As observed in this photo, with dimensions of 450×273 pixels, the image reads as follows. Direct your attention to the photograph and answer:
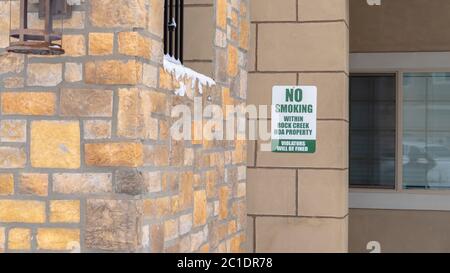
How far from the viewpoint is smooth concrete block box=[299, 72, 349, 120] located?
7.54 meters

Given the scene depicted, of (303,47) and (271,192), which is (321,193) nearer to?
(271,192)

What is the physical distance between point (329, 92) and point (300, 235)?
130cm

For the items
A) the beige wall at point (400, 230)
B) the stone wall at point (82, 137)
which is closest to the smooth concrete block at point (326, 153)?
the stone wall at point (82, 137)

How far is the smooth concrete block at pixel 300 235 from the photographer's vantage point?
750cm

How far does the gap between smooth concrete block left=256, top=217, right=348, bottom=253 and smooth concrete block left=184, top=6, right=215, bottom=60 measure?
1.85 meters

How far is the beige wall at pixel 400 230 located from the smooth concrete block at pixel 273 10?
3.44 meters

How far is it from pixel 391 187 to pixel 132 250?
20.2ft

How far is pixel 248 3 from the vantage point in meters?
7.66

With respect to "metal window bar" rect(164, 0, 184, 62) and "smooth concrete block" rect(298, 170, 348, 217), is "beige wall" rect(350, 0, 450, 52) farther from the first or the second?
"metal window bar" rect(164, 0, 184, 62)

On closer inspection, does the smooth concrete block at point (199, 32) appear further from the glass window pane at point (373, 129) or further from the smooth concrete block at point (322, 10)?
the glass window pane at point (373, 129)

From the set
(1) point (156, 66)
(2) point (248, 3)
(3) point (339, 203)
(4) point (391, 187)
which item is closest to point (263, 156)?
(3) point (339, 203)

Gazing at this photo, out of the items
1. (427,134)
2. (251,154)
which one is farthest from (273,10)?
(427,134)

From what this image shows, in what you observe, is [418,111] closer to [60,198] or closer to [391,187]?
[391,187]

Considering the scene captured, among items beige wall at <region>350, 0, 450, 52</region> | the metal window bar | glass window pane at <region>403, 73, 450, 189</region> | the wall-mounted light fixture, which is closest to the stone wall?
the wall-mounted light fixture
